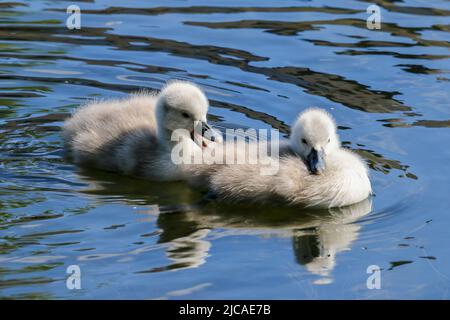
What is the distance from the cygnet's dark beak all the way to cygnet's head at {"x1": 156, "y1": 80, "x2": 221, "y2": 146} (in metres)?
0.78

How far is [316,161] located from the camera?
737 centimetres

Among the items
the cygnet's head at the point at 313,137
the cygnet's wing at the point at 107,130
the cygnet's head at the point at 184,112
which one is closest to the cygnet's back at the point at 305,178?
the cygnet's head at the point at 313,137

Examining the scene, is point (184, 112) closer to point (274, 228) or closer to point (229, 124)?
point (229, 124)

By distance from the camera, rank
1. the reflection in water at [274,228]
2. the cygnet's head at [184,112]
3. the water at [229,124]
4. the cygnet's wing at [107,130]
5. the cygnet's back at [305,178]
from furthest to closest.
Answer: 1. the cygnet's wing at [107,130]
2. the cygnet's head at [184,112]
3. the cygnet's back at [305,178]
4. the reflection in water at [274,228]
5. the water at [229,124]

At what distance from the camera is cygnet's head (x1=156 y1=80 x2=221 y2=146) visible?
25.6ft

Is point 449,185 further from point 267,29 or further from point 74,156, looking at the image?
point 267,29

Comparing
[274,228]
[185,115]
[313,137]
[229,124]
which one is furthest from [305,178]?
[229,124]

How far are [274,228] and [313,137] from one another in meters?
0.68

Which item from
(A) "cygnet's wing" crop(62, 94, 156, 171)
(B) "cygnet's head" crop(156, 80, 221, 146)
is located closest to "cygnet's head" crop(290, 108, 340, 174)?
(B) "cygnet's head" crop(156, 80, 221, 146)

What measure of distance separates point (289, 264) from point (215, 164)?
51.6 inches

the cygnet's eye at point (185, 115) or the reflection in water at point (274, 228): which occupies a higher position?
the cygnet's eye at point (185, 115)

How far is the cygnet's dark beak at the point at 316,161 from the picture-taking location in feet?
24.1

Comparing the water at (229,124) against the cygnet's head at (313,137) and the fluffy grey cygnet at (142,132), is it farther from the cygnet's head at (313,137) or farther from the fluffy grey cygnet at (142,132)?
the cygnet's head at (313,137)

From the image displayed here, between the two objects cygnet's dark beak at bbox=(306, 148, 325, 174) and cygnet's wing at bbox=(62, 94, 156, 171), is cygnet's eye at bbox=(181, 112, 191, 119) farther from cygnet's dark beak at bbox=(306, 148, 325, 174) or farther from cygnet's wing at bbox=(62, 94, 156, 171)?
cygnet's dark beak at bbox=(306, 148, 325, 174)
